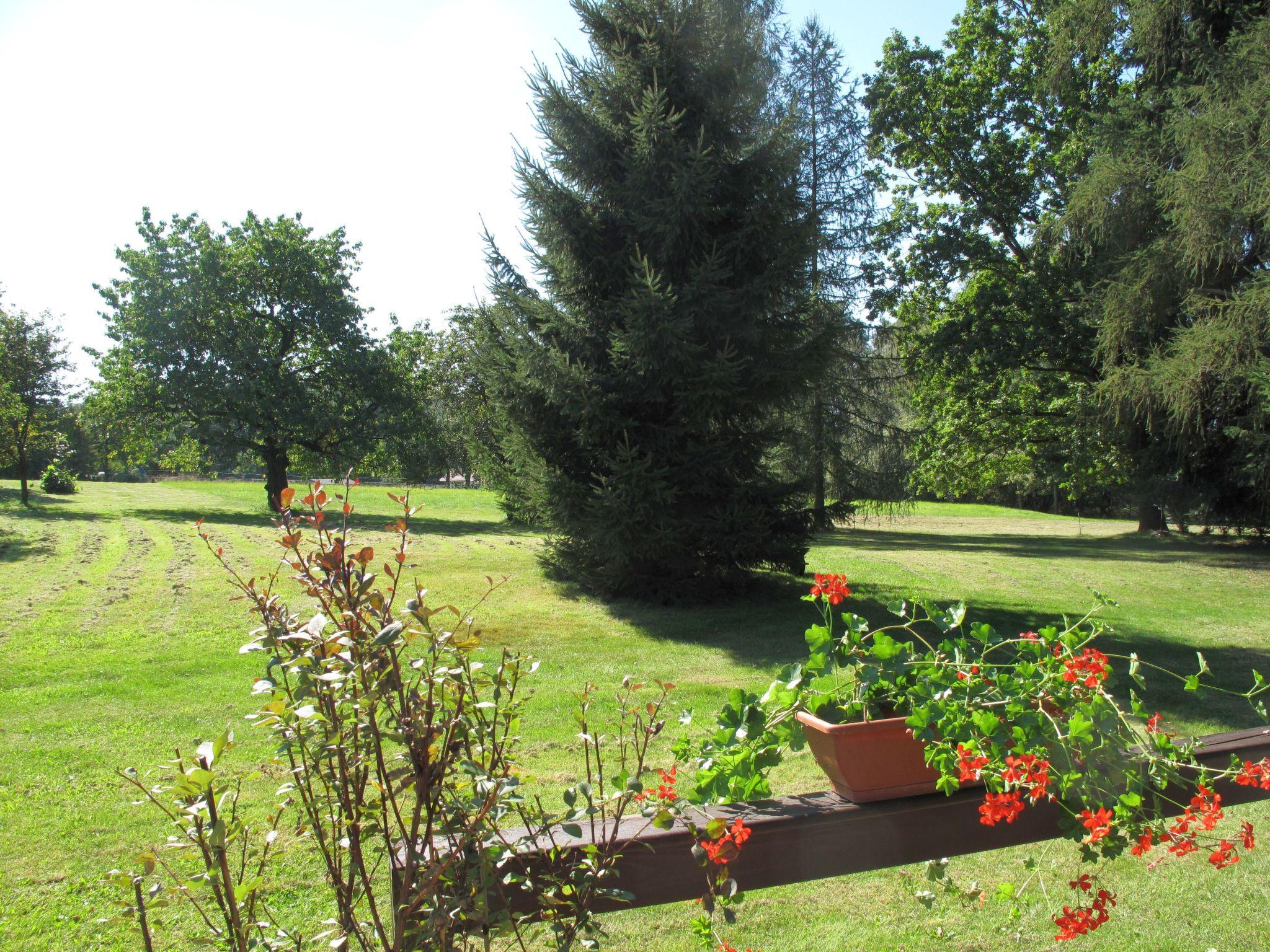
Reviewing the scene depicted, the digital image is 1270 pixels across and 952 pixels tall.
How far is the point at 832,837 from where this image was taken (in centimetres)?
160

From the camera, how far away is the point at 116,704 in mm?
5461

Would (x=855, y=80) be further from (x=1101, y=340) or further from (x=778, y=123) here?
(x=778, y=123)

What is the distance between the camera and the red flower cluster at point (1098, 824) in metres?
1.47

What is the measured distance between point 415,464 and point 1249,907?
25140 millimetres

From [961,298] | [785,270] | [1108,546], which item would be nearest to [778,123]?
[785,270]

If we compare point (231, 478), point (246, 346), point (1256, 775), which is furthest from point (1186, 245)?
point (231, 478)

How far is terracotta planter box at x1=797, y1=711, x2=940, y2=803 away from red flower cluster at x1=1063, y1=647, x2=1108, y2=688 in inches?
12.5

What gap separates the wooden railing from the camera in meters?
1.52

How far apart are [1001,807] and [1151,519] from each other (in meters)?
23.5

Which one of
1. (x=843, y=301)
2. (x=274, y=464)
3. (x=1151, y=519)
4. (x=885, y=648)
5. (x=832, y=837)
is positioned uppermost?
(x=843, y=301)

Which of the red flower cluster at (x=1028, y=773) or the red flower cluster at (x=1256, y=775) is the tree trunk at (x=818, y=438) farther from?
the red flower cluster at (x=1028, y=773)

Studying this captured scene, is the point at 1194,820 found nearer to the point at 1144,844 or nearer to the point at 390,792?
the point at 1144,844

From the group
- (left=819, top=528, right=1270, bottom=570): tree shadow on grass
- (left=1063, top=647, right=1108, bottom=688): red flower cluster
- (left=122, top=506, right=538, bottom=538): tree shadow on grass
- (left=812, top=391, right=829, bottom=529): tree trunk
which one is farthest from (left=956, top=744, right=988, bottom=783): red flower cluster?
(left=122, top=506, right=538, bottom=538): tree shadow on grass

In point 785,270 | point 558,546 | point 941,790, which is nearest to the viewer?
point 941,790
